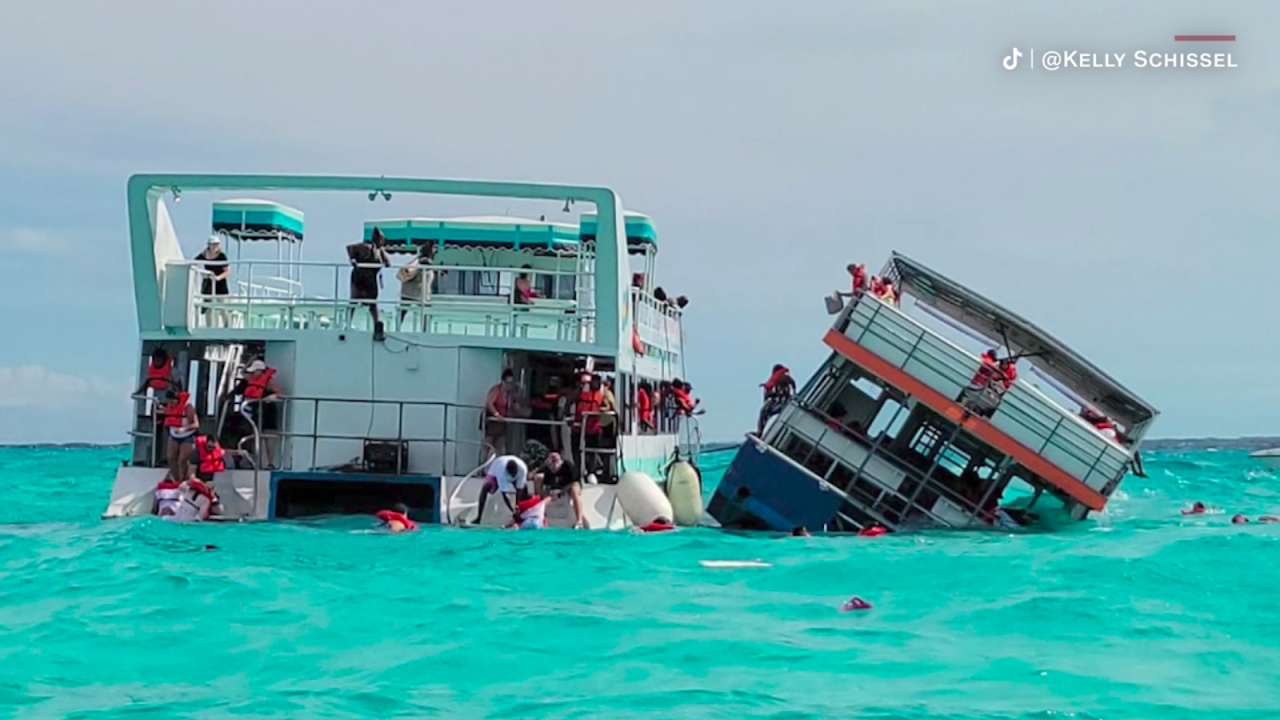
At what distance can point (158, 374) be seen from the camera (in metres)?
21.7

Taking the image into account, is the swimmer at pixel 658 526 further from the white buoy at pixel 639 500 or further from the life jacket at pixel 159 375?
the life jacket at pixel 159 375

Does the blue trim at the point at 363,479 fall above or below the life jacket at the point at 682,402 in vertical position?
below

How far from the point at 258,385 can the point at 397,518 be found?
2938 mm

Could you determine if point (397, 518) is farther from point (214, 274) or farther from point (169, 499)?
point (214, 274)

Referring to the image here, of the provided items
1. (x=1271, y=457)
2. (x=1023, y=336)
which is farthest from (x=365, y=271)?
(x=1271, y=457)

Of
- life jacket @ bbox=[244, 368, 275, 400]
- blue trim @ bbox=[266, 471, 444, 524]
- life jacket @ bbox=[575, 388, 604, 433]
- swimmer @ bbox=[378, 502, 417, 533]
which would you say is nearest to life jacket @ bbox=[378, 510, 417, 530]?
swimmer @ bbox=[378, 502, 417, 533]

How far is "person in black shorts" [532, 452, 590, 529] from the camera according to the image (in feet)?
69.3

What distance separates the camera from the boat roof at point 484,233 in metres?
29.1

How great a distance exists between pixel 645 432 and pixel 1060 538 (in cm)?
749

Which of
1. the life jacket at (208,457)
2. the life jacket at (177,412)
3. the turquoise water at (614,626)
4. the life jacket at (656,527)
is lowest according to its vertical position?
the turquoise water at (614,626)

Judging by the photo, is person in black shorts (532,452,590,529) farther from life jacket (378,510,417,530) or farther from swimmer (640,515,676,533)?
life jacket (378,510,417,530)

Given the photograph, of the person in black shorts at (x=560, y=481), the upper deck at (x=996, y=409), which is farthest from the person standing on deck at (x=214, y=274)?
the upper deck at (x=996, y=409)

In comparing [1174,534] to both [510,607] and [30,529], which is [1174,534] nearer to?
[510,607]

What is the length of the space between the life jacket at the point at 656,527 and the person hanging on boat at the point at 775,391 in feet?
19.1
